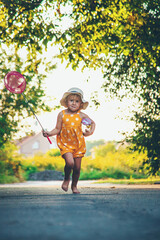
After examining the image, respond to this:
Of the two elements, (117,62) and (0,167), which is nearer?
(117,62)

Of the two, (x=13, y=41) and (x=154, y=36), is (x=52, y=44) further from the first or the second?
(x=154, y=36)

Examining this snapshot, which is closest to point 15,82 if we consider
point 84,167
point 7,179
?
point 7,179

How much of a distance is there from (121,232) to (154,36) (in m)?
6.87

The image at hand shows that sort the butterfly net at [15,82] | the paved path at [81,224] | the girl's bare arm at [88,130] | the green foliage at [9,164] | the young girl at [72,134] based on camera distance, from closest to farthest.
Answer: the paved path at [81,224] → the young girl at [72,134] → the girl's bare arm at [88,130] → the butterfly net at [15,82] → the green foliage at [9,164]

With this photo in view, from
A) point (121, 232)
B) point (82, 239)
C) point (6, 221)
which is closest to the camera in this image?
point (82, 239)

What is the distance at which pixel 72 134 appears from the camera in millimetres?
6387

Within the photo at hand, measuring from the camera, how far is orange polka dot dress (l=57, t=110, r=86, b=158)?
6336 millimetres

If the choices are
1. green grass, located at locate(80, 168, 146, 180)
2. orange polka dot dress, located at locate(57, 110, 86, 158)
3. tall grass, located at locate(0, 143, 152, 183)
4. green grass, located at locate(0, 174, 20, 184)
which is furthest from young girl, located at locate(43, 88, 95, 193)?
green grass, located at locate(80, 168, 146, 180)

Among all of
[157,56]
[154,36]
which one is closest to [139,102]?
[157,56]

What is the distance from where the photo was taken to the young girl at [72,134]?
6.30m

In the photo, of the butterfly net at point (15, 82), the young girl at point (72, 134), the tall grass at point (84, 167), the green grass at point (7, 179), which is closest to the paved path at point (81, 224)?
the young girl at point (72, 134)

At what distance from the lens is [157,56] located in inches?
358

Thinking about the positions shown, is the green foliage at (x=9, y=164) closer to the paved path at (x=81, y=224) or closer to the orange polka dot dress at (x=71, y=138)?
the orange polka dot dress at (x=71, y=138)

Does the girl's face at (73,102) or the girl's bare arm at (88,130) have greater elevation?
the girl's face at (73,102)
